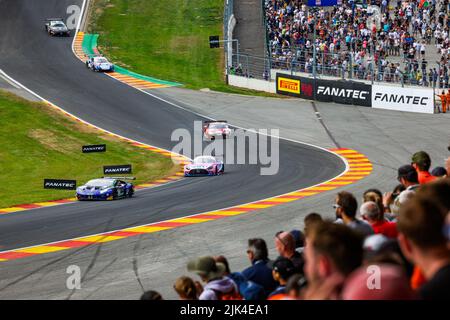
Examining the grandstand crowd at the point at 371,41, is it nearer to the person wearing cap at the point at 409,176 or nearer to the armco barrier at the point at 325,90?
the armco barrier at the point at 325,90

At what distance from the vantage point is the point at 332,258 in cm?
586

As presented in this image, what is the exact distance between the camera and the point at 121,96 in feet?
176

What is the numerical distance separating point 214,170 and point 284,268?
26708 mm

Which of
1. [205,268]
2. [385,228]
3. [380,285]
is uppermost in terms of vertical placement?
[380,285]

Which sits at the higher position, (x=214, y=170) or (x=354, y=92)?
(x=354, y=92)

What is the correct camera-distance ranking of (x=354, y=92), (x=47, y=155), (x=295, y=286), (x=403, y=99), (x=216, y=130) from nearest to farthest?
(x=295, y=286) < (x=47, y=155) < (x=216, y=130) < (x=403, y=99) < (x=354, y=92)

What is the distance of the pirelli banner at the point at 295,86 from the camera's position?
51.2m

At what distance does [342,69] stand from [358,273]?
44.6 m

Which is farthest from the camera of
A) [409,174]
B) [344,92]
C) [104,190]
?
[344,92]

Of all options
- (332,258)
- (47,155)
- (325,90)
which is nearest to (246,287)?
(332,258)

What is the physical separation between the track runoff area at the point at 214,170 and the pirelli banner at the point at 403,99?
6 cm

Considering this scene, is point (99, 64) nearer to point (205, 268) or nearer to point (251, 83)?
point (251, 83)

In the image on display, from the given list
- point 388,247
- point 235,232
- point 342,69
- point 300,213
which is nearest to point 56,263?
point 235,232

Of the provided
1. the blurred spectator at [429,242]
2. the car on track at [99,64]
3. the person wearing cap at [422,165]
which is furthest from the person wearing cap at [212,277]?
the car on track at [99,64]
